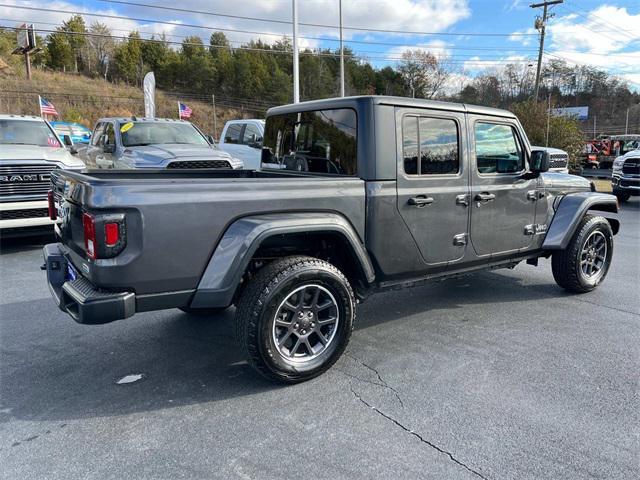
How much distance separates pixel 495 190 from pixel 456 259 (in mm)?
739

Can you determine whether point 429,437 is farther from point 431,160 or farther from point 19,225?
point 19,225

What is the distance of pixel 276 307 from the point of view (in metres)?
3.15

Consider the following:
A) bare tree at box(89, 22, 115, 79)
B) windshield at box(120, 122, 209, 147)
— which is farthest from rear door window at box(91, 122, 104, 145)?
bare tree at box(89, 22, 115, 79)

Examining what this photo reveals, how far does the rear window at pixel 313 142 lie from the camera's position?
3.68 metres

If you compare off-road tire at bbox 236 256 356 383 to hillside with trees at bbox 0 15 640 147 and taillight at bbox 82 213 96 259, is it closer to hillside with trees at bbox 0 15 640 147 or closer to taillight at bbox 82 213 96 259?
taillight at bbox 82 213 96 259

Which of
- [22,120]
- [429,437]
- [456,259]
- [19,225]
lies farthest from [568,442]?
[22,120]

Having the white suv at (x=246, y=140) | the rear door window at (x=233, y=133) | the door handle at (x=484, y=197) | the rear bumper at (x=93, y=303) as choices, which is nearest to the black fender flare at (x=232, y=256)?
the rear bumper at (x=93, y=303)

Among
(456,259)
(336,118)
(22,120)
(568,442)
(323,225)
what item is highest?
(22,120)

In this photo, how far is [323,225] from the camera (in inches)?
129

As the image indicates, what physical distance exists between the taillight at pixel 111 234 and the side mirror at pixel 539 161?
361cm

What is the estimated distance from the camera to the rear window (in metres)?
3.68

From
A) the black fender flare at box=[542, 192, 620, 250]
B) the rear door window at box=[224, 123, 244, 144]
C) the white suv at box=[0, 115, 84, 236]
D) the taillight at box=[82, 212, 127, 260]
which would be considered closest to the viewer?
the taillight at box=[82, 212, 127, 260]

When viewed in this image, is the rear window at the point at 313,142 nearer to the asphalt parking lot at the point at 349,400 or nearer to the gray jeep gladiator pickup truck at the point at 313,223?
the gray jeep gladiator pickup truck at the point at 313,223

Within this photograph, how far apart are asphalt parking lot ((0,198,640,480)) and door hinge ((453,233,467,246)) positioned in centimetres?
80
